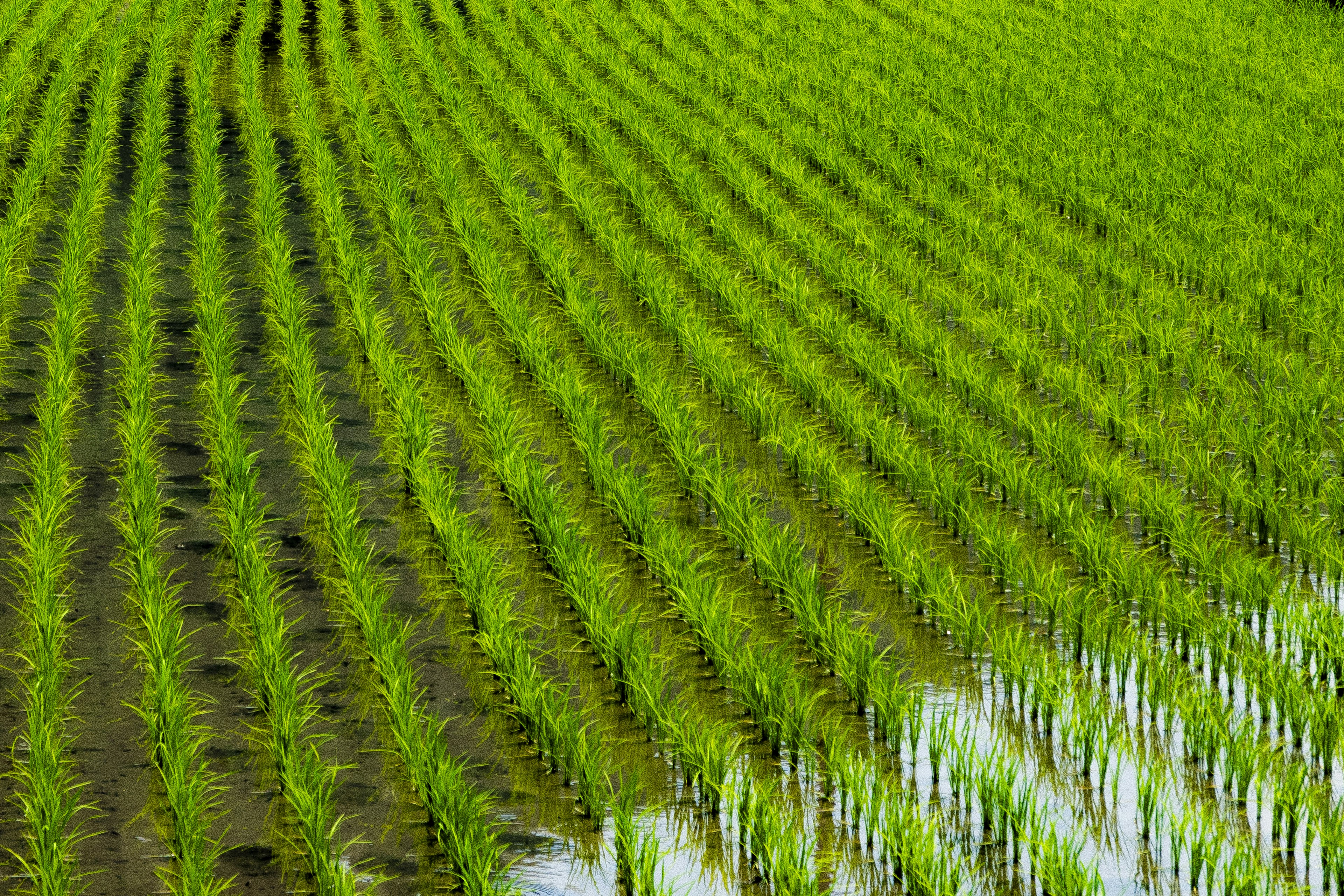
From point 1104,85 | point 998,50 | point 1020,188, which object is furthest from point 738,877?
point 998,50

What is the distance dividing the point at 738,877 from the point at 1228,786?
3.22 ft

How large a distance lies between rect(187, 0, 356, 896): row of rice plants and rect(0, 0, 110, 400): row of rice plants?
0.73 metres

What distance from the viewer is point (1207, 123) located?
7.66 metres

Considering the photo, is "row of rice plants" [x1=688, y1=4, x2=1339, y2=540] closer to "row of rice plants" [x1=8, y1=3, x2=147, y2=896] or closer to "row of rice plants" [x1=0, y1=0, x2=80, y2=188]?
"row of rice plants" [x1=8, y1=3, x2=147, y2=896]

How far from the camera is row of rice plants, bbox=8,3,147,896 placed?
2.54m

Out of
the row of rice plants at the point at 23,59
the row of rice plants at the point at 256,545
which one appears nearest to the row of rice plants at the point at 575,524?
the row of rice plants at the point at 256,545

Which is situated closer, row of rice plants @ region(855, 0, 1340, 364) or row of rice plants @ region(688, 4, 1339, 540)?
row of rice plants @ region(688, 4, 1339, 540)

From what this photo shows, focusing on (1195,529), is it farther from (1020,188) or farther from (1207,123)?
(1207,123)

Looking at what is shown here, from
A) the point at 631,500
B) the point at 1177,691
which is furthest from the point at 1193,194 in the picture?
the point at 1177,691

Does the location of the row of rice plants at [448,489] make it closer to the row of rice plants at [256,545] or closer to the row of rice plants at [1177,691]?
the row of rice plants at [256,545]

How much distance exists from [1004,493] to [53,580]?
104 inches

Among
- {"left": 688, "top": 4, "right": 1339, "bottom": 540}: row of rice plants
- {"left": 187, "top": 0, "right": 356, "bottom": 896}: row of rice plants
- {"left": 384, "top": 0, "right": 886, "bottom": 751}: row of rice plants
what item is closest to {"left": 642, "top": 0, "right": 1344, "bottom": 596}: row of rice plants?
{"left": 688, "top": 4, "right": 1339, "bottom": 540}: row of rice plants

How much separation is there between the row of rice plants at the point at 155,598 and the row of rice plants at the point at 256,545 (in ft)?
0.47

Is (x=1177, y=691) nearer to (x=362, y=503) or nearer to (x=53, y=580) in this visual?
(x=362, y=503)
